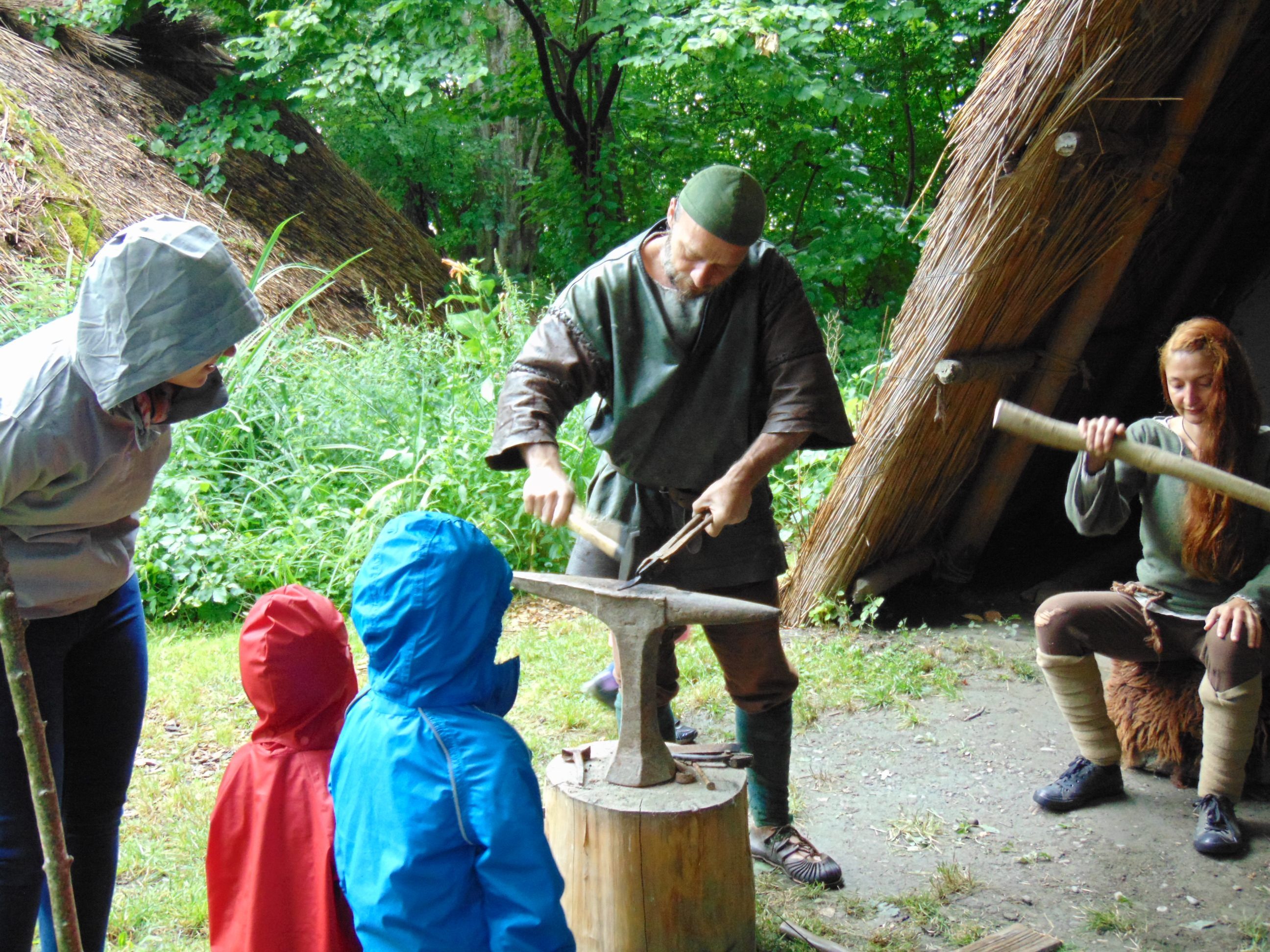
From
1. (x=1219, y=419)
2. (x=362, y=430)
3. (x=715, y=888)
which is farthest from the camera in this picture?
(x=362, y=430)

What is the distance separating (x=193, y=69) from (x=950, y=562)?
7897mm

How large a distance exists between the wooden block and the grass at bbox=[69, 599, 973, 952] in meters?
0.18

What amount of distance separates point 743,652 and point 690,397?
0.70 metres

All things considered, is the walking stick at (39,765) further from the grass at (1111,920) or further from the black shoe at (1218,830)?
the black shoe at (1218,830)

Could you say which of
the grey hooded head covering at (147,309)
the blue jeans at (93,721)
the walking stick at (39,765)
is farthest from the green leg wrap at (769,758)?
the walking stick at (39,765)

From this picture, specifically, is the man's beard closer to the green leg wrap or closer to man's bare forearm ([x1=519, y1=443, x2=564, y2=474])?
man's bare forearm ([x1=519, y1=443, x2=564, y2=474])

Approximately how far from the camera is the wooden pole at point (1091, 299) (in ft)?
12.6

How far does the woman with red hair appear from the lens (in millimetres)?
3145

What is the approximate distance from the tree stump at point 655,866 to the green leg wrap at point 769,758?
1.49ft

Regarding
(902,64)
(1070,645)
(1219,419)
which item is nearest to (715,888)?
(1070,645)

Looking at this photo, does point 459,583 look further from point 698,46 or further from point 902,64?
point 902,64

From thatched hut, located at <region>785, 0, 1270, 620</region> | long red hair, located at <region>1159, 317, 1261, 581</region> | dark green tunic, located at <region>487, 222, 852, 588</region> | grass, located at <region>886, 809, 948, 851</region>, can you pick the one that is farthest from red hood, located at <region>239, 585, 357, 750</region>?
thatched hut, located at <region>785, 0, 1270, 620</region>

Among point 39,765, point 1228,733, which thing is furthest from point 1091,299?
point 39,765

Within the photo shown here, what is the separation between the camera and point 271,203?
28.5ft
